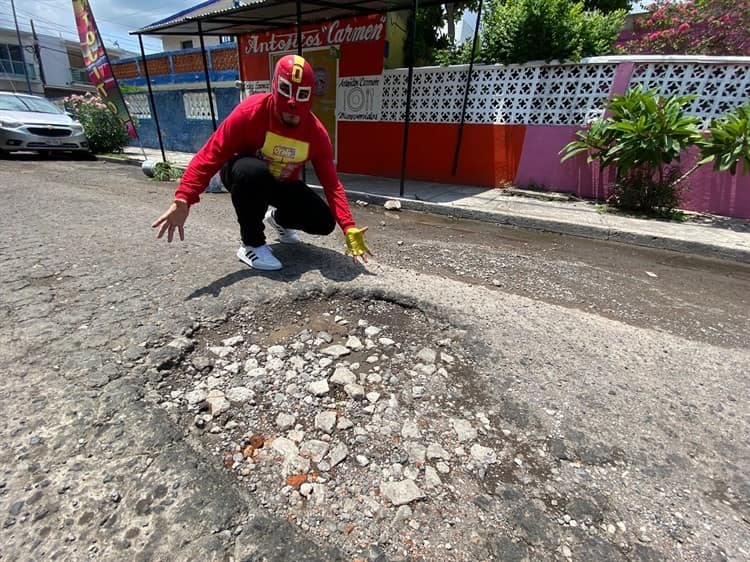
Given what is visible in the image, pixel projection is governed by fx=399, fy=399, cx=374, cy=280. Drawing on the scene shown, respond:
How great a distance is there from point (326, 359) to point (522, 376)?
86cm

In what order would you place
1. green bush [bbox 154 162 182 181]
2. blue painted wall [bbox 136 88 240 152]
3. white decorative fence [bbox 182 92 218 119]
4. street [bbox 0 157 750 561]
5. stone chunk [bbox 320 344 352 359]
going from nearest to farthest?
street [bbox 0 157 750 561]
stone chunk [bbox 320 344 352 359]
green bush [bbox 154 162 182 181]
blue painted wall [bbox 136 88 240 152]
white decorative fence [bbox 182 92 218 119]

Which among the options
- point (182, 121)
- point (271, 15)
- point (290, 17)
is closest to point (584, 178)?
point (290, 17)

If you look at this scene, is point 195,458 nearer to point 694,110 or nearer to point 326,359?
point 326,359

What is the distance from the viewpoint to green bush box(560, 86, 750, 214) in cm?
407

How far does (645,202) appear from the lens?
4.71 meters

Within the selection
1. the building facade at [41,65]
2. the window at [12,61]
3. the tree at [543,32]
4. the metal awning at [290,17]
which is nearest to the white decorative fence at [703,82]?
the tree at [543,32]

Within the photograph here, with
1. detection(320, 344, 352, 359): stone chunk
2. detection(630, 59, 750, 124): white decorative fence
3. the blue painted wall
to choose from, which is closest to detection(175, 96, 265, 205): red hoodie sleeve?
detection(320, 344, 352, 359): stone chunk

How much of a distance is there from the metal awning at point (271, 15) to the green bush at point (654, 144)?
258cm

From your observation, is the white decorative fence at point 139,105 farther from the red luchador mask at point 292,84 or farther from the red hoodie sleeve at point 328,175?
the red luchador mask at point 292,84

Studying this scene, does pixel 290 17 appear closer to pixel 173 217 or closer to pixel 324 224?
pixel 324 224

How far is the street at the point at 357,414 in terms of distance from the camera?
3.54 ft

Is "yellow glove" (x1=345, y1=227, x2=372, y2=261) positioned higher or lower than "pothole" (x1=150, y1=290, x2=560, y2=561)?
higher

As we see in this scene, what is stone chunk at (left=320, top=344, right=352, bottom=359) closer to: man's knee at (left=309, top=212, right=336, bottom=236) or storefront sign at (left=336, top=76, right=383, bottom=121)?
man's knee at (left=309, top=212, right=336, bottom=236)

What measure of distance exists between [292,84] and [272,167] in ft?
1.80
